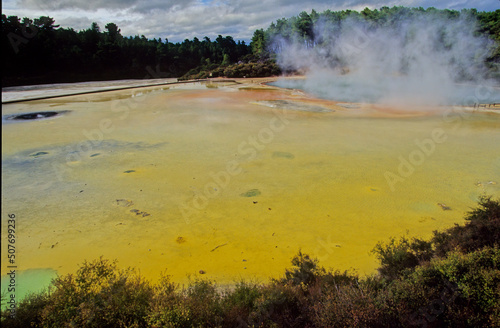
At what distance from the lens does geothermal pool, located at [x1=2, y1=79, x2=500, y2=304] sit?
4457 mm

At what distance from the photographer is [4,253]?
323 centimetres

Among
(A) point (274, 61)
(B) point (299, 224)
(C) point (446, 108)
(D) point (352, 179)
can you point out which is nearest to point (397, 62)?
(A) point (274, 61)

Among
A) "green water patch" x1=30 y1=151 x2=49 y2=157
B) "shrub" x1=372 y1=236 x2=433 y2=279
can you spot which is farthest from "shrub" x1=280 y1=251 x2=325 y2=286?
"green water patch" x1=30 y1=151 x2=49 y2=157

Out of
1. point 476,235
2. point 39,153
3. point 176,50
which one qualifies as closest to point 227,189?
point 476,235

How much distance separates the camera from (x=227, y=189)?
253 inches

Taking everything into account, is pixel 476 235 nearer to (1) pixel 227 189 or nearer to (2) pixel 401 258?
(2) pixel 401 258

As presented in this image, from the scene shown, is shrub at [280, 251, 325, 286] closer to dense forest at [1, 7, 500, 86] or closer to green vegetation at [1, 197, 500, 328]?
green vegetation at [1, 197, 500, 328]

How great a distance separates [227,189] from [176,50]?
43.0 m

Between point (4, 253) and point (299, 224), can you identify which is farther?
point (299, 224)

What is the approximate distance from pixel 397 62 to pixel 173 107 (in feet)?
76.0

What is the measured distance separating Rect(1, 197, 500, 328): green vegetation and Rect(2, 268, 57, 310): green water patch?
1.00 ft

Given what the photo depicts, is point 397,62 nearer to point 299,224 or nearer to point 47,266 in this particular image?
point 299,224

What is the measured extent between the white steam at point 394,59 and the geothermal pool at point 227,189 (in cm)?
880

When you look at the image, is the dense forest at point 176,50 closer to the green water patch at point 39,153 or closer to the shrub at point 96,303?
the green water patch at point 39,153
